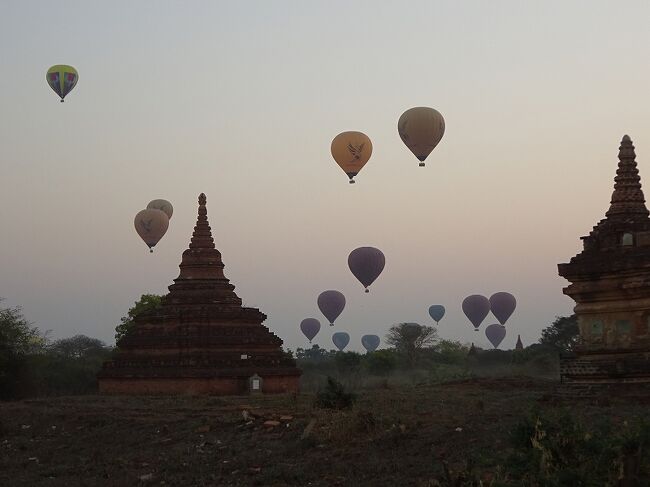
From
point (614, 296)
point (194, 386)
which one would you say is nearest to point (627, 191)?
point (614, 296)

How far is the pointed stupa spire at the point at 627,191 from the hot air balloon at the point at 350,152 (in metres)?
25.7

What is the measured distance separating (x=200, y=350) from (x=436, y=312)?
59.4 metres

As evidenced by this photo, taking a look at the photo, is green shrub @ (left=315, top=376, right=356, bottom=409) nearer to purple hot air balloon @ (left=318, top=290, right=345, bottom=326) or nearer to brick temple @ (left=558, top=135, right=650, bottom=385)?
brick temple @ (left=558, top=135, right=650, bottom=385)

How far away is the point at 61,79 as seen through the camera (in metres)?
57.5

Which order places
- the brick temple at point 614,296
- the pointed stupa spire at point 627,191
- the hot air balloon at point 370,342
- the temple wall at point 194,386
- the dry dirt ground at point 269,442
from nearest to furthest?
the dry dirt ground at point 269,442 < the brick temple at point 614,296 < the pointed stupa spire at point 627,191 < the temple wall at point 194,386 < the hot air balloon at point 370,342

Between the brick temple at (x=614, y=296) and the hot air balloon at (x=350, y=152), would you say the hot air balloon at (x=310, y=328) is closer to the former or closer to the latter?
the hot air balloon at (x=350, y=152)

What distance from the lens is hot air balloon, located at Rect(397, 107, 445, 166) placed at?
158 ft

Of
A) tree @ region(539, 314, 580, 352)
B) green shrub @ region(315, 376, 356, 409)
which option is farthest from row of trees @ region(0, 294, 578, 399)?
green shrub @ region(315, 376, 356, 409)

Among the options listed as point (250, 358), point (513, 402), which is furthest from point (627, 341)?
point (250, 358)

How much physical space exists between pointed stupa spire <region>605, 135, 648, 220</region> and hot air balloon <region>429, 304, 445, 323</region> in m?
72.6

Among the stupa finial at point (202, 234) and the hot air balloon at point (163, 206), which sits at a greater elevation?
the hot air balloon at point (163, 206)

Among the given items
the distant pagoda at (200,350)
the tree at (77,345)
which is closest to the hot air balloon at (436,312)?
the tree at (77,345)

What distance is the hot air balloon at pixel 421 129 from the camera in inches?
1893

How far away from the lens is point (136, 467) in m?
22.8
